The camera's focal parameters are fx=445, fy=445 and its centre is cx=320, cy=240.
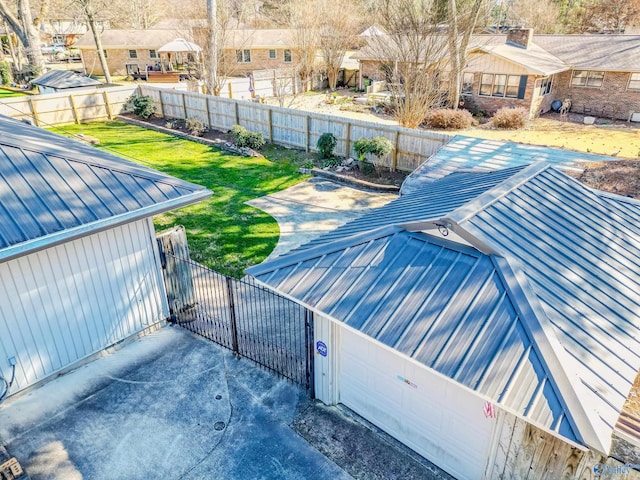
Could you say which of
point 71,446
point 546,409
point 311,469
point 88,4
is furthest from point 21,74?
point 546,409

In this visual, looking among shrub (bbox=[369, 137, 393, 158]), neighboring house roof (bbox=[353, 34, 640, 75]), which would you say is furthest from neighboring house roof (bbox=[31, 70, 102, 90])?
shrub (bbox=[369, 137, 393, 158])

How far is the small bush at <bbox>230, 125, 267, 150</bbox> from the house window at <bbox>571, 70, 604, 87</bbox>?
21.0 metres

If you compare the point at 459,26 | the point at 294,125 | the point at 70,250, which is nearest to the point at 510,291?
the point at 70,250

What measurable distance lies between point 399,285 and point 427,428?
211 cm

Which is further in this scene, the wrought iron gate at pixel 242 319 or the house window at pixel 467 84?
the house window at pixel 467 84

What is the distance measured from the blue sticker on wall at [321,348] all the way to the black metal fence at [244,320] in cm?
76

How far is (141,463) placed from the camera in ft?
20.4

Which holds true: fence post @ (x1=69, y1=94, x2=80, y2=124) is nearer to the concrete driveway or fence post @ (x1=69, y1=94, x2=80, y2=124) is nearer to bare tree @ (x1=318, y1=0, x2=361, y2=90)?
bare tree @ (x1=318, y1=0, x2=361, y2=90)

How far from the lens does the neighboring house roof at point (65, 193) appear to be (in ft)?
21.0

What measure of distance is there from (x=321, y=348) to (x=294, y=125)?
14.8m

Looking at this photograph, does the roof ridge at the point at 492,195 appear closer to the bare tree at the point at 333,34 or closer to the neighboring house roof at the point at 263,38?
the bare tree at the point at 333,34

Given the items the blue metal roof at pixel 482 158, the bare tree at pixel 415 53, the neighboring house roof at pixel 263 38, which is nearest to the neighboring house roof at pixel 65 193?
the blue metal roof at pixel 482 158

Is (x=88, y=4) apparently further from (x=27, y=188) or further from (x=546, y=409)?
(x=546, y=409)

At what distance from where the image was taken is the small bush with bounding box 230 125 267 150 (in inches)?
782
